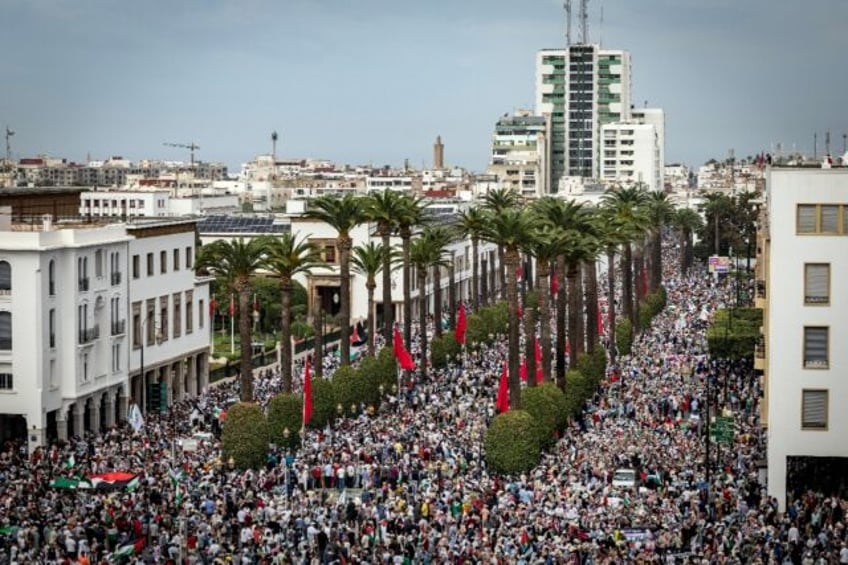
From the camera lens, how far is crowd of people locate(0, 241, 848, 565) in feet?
156

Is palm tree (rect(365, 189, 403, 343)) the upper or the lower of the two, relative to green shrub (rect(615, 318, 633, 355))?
upper

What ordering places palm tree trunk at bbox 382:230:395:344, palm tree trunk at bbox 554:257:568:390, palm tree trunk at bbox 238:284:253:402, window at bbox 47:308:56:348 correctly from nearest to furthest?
palm tree trunk at bbox 238:284:253:402 → window at bbox 47:308:56:348 → palm tree trunk at bbox 554:257:568:390 → palm tree trunk at bbox 382:230:395:344

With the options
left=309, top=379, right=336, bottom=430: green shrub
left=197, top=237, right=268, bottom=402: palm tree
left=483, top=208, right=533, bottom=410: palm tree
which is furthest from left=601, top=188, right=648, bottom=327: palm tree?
left=197, top=237, right=268, bottom=402: palm tree

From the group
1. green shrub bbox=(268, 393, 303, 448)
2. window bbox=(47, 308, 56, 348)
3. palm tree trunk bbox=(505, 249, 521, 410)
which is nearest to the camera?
green shrub bbox=(268, 393, 303, 448)

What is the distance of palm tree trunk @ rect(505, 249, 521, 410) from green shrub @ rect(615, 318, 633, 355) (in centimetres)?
2662

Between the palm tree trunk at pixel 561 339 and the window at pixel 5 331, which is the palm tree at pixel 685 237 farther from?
the window at pixel 5 331

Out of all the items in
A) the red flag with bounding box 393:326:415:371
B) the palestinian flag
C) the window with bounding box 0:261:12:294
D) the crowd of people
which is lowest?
the crowd of people

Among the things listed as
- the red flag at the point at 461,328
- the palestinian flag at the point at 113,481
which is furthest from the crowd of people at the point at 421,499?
the red flag at the point at 461,328

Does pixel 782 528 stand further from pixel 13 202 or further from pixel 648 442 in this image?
pixel 13 202

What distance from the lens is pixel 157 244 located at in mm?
83188

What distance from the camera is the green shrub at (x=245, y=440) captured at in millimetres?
62438

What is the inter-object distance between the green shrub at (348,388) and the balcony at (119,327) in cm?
1006

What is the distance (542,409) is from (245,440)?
12.4 metres

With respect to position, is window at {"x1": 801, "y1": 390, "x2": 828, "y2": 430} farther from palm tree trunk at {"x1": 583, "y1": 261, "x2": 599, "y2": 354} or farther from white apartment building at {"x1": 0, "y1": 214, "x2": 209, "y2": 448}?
white apartment building at {"x1": 0, "y1": 214, "x2": 209, "y2": 448}
